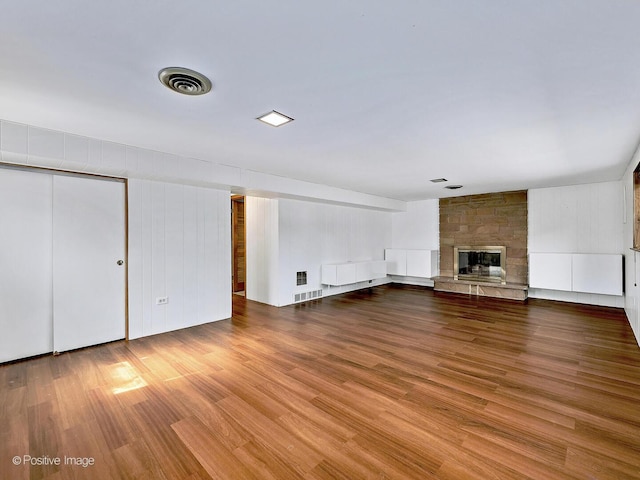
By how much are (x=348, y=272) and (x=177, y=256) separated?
11.5 feet

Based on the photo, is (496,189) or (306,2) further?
(496,189)

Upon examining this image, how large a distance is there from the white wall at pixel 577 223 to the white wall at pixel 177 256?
619cm

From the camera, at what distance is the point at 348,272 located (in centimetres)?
644

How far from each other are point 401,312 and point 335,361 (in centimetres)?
237

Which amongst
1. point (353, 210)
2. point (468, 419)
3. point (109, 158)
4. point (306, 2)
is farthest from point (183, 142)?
point (353, 210)

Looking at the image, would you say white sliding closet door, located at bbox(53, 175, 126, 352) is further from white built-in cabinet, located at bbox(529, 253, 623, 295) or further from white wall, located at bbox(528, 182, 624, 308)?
white wall, located at bbox(528, 182, 624, 308)

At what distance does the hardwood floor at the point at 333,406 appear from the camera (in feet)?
5.56

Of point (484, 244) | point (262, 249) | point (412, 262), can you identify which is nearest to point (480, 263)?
point (484, 244)

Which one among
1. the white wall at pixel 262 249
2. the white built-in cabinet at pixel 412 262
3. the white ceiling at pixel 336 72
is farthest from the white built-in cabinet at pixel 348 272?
the white ceiling at pixel 336 72

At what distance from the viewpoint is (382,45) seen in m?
1.58

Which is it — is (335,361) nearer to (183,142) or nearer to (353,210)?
(183,142)

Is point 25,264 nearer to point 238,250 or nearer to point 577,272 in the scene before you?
point 238,250

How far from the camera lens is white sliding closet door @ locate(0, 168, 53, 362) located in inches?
120

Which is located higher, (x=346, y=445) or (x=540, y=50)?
(x=540, y=50)
